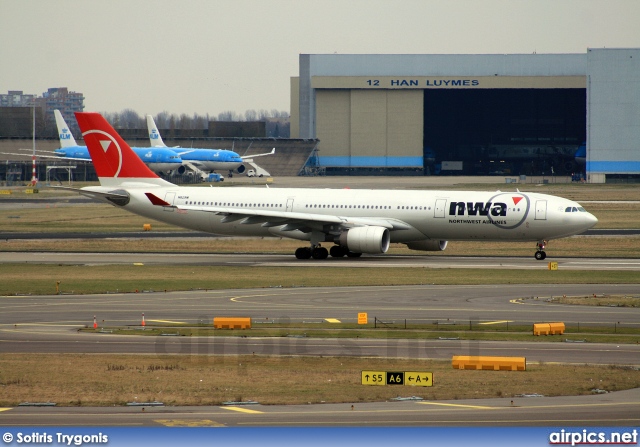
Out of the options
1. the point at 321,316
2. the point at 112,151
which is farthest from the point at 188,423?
the point at 112,151

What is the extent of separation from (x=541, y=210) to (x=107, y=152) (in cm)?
2937

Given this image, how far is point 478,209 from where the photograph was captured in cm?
6166

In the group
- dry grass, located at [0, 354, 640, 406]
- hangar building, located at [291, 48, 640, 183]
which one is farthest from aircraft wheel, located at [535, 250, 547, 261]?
hangar building, located at [291, 48, 640, 183]

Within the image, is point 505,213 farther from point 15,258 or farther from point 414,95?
point 414,95

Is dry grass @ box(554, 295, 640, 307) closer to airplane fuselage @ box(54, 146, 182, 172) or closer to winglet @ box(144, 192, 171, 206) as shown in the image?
winglet @ box(144, 192, 171, 206)

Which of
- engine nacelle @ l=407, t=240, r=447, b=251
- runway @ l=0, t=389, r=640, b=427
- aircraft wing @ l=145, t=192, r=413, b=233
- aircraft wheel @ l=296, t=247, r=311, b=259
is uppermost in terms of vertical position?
aircraft wing @ l=145, t=192, r=413, b=233

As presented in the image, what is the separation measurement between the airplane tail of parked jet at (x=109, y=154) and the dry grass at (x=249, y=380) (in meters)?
37.9

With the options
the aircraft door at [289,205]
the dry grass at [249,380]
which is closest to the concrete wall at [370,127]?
the aircraft door at [289,205]

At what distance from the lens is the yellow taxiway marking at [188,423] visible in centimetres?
2148

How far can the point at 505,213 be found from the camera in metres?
61.4

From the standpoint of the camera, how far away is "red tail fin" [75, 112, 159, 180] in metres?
67.9

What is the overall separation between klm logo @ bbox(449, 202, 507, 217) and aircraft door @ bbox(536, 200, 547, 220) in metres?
2.02

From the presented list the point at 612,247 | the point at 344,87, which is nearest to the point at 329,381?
the point at 612,247

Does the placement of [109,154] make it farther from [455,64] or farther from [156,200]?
[455,64]
